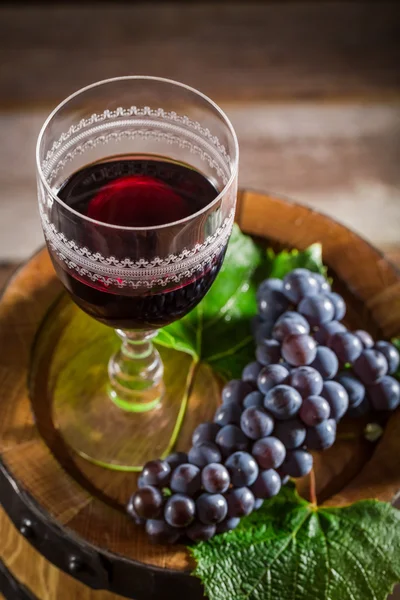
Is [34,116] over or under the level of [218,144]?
under

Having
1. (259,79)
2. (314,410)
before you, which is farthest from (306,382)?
(259,79)

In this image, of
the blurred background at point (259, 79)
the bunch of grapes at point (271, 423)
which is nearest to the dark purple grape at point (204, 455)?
the bunch of grapes at point (271, 423)

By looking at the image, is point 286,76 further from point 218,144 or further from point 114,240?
point 114,240

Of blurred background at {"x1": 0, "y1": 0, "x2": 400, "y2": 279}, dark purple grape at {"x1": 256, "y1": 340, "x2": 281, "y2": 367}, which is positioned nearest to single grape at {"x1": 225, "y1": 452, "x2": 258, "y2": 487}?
dark purple grape at {"x1": 256, "y1": 340, "x2": 281, "y2": 367}

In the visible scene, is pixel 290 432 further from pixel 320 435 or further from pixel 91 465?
pixel 91 465

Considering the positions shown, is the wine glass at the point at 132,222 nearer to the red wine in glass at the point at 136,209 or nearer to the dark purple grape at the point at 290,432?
the red wine in glass at the point at 136,209

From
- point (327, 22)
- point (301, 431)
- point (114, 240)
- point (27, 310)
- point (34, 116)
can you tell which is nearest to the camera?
point (114, 240)

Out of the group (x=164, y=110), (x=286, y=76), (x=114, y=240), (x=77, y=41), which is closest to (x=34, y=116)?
(x=77, y=41)
